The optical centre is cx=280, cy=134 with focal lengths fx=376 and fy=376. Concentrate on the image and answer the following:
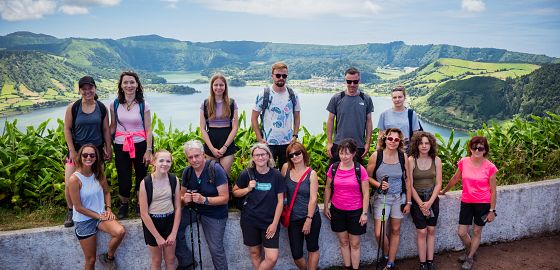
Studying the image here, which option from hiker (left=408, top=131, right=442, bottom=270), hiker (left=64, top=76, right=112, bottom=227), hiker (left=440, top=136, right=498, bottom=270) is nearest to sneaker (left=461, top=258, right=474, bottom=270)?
hiker (left=440, top=136, right=498, bottom=270)

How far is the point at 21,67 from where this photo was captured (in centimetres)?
1902

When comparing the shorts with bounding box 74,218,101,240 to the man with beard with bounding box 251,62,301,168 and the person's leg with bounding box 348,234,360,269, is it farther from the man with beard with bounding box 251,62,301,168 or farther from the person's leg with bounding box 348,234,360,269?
the person's leg with bounding box 348,234,360,269

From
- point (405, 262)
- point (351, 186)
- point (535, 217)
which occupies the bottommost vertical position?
point (405, 262)

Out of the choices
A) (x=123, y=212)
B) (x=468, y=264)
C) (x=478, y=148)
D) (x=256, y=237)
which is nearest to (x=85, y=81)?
(x=123, y=212)

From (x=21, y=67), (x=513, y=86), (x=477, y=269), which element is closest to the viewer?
(x=477, y=269)

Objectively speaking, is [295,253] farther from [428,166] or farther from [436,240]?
[436,240]

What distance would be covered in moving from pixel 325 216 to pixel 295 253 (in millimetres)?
572

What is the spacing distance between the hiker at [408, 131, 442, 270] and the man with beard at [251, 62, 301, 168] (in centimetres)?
140

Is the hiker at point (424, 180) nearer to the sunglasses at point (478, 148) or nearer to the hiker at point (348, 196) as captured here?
the sunglasses at point (478, 148)

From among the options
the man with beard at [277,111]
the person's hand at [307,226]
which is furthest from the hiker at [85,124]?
the person's hand at [307,226]

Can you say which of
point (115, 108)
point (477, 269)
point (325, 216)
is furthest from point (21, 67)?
point (477, 269)

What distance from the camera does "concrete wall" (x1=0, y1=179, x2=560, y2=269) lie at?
3832 millimetres

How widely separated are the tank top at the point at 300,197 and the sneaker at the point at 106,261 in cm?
197

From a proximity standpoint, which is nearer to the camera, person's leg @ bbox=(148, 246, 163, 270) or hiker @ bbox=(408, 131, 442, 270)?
person's leg @ bbox=(148, 246, 163, 270)
